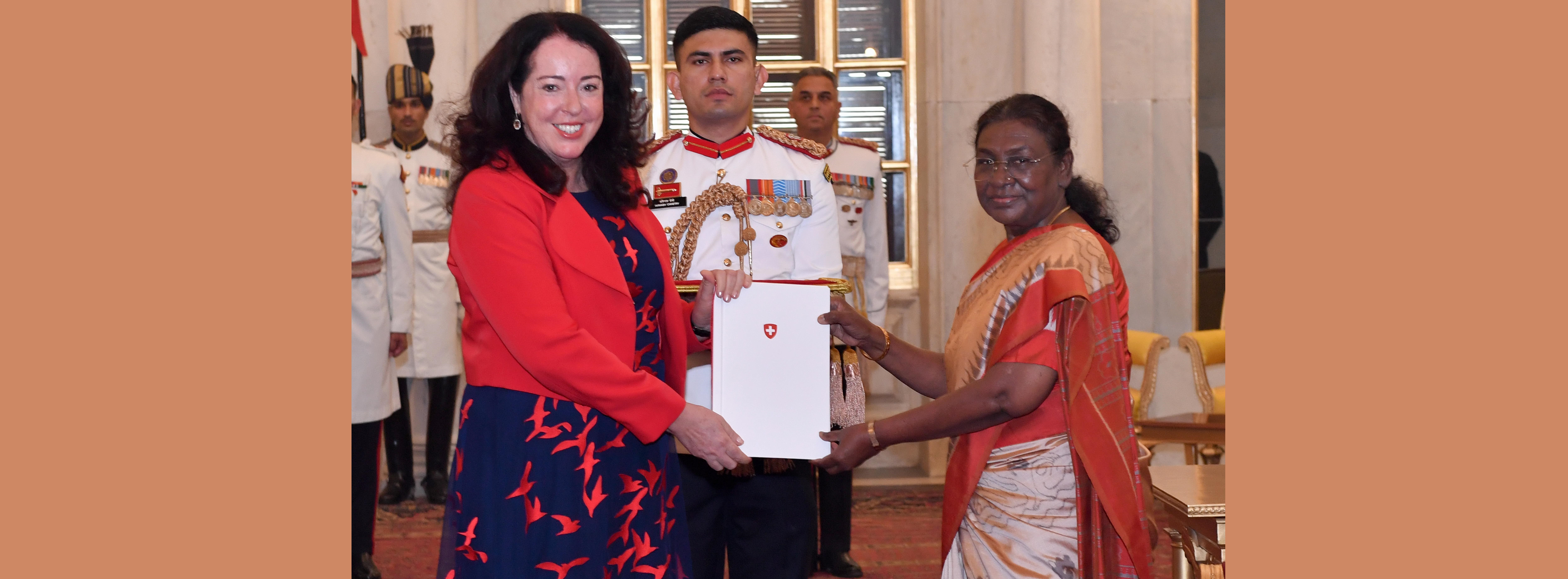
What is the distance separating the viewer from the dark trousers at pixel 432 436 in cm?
579

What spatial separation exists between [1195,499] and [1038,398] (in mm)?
1086

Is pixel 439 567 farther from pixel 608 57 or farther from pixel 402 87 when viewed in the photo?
pixel 402 87

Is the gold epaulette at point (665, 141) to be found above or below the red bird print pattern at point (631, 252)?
above

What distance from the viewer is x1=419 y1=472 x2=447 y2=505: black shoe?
5727mm

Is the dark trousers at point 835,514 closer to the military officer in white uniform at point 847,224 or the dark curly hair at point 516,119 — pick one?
the military officer in white uniform at point 847,224

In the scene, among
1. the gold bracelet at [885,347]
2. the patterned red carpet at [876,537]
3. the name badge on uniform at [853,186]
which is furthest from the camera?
the name badge on uniform at [853,186]

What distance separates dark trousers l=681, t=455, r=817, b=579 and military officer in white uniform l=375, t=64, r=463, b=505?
3.26 m

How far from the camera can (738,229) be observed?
274 cm

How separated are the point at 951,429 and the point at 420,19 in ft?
15.3

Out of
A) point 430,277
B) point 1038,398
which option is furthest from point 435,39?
point 1038,398

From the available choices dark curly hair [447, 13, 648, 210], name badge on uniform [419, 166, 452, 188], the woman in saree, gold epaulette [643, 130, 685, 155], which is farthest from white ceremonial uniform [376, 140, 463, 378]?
the woman in saree

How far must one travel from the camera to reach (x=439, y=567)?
190 centimetres

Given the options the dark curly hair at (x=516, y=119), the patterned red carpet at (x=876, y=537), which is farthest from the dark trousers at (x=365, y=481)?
the dark curly hair at (x=516, y=119)

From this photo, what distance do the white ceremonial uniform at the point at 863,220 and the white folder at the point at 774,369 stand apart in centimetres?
217
